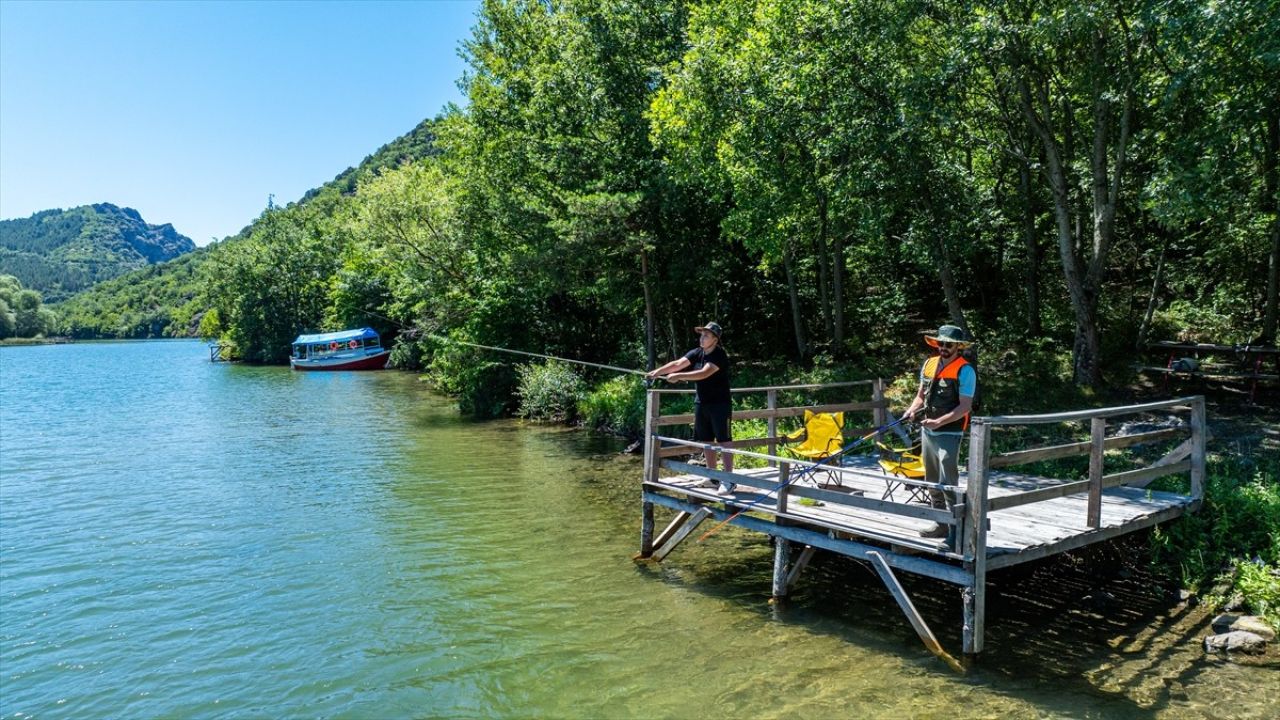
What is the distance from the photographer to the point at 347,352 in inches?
2248

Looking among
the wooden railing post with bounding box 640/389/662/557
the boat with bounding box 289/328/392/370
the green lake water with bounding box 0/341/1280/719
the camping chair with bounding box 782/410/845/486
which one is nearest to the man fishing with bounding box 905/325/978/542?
the green lake water with bounding box 0/341/1280/719

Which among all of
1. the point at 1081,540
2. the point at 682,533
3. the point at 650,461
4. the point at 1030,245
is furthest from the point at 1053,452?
the point at 1030,245

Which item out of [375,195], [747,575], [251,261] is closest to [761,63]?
[747,575]

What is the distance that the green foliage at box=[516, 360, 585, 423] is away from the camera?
2494 centimetres

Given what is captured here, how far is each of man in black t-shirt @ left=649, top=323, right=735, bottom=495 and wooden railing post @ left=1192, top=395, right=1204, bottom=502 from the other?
5626mm

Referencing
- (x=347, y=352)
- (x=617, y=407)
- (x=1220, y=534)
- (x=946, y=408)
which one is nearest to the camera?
(x=946, y=408)

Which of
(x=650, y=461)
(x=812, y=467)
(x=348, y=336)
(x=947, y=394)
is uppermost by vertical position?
(x=947, y=394)

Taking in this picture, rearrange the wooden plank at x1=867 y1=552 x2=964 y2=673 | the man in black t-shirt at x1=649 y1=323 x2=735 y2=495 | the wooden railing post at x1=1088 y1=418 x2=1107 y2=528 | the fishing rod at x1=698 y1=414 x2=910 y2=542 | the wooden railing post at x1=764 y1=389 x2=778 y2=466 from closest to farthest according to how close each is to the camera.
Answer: the wooden plank at x1=867 y1=552 x2=964 y2=673
the wooden railing post at x1=1088 y1=418 x2=1107 y2=528
the fishing rod at x1=698 y1=414 x2=910 y2=542
the man in black t-shirt at x1=649 y1=323 x2=735 y2=495
the wooden railing post at x1=764 y1=389 x2=778 y2=466

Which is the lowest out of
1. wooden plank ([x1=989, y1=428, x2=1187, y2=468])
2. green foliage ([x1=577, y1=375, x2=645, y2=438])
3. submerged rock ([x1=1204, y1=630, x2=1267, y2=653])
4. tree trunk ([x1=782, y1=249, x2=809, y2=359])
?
submerged rock ([x1=1204, y1=630, x2=1267, y2=653])

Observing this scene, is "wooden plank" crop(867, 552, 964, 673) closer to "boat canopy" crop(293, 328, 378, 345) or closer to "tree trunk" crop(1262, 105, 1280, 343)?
"tree trunk" crop(1262, 105, 1280, 343)

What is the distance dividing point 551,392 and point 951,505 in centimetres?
1873

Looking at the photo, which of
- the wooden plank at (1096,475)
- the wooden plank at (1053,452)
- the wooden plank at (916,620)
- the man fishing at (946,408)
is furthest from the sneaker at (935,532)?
the wooden plank at (1096,475)

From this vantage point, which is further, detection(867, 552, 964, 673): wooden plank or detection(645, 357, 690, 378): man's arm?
detection(645, 357, 690, 378): man's arm

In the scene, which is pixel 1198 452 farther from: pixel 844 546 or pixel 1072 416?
pixel 844 546
